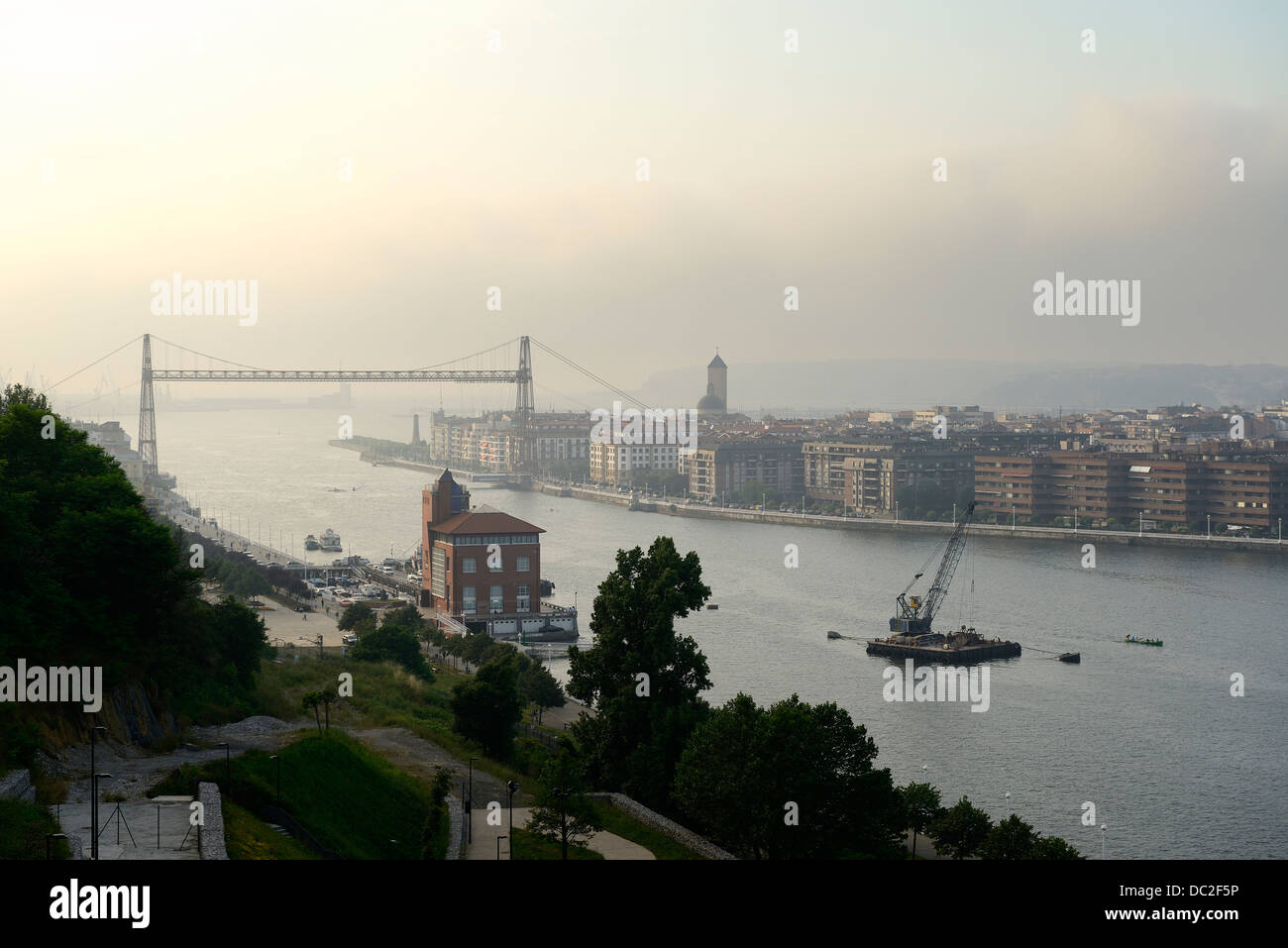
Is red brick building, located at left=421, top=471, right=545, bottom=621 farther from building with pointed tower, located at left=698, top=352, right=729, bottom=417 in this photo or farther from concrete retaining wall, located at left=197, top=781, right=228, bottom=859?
building with pointed tower, located at left=698, top=352, right=729, bottom=417

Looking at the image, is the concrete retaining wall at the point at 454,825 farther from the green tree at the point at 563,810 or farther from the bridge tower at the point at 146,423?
the bridge tower at the point at 146,423

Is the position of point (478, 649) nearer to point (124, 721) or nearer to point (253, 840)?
point (124, 721)

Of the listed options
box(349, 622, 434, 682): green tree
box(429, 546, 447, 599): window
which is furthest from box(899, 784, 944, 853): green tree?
box(429, 546, 447, 599): window

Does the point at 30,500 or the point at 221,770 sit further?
the point at 30,500

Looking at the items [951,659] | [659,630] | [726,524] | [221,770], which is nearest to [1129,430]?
[726,524]

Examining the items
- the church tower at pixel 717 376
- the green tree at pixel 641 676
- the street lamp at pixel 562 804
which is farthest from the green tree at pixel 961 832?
the church tower at pixel 717 376

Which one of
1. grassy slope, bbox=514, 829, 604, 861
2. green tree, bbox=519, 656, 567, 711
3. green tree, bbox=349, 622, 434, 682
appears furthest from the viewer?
green tree, bbox=349, 622, 434, 682
